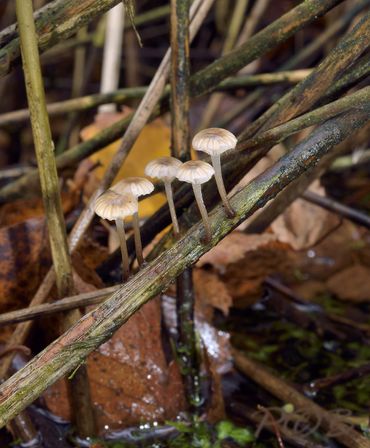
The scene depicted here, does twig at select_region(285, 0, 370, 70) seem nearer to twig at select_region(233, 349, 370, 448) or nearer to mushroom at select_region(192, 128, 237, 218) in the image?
twig at select_region(233, 349, 370, 448)

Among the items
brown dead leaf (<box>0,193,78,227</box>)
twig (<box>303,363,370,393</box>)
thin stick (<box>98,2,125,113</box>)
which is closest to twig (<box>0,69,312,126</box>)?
brown dead leaf (<box>0,193,78,227</box>)

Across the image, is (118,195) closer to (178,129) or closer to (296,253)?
(178,129)

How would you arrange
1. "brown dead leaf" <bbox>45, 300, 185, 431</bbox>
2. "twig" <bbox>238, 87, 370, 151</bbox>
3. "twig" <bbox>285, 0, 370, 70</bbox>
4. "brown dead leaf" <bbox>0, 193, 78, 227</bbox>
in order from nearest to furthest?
"twig" <bbox>238, 87, 370, 151</bbox> < "brown dead leaf" <bbox>45, 300, 185, 431</bbox> < "brown dead leaf" <bbox>0, 193, 78, 227</bbox> < "twig" <bbox>285, 0, 370, 70</bbox>

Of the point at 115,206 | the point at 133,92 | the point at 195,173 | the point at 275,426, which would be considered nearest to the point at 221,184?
the point at 195,173

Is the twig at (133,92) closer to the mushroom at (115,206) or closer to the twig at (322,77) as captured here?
the twig at (322,77)

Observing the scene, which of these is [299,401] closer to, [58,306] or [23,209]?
[58,306]

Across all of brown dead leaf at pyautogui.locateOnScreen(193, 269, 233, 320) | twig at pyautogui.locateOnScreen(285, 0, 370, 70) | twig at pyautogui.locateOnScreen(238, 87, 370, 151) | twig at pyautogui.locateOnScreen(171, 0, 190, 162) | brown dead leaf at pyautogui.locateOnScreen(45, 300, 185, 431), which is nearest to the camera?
twig at pyautogui.locateOnScreen(238, 87, 370, 151)

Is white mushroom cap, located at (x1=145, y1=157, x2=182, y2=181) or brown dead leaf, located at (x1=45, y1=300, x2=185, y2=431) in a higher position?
white mushroom cap, located at (x1=145, y1=157, x2=182, y2=181)

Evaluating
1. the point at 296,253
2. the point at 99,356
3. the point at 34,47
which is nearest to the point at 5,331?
the point at 99,356
